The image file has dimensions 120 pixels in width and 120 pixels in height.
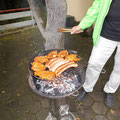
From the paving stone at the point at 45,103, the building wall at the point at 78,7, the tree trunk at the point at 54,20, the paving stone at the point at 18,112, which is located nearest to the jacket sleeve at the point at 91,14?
the tree trunk at the point at 54,20

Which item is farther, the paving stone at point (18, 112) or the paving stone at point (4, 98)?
the paving stone at point (4, 98)

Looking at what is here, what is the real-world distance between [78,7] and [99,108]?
6131 millimetres

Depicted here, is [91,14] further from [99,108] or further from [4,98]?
[4,98]

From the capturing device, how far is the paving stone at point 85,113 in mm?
2947

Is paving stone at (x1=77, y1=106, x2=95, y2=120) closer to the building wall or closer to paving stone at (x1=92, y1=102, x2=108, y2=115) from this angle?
paving stone at (x1=92, y1=102, x2=108, y2=115)

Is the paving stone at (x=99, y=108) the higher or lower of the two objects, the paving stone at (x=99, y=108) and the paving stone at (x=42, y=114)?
the higher

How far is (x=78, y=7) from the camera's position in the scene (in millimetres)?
7215

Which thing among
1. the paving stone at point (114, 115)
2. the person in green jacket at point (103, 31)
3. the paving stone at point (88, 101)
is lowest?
the paving stone at point (114, 115)

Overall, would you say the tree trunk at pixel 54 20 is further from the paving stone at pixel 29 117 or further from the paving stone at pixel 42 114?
the paving stone at pixel 29 117

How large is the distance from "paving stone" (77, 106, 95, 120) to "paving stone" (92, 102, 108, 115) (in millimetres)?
135

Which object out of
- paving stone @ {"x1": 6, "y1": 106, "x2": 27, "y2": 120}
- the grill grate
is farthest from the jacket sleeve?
paving stone @ {"x1": 6, "y1": 106, "x2": 27, "y2": 120}

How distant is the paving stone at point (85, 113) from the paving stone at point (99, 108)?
0.14 m

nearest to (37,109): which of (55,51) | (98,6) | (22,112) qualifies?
(22,112)

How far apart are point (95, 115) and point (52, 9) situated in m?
2.86
